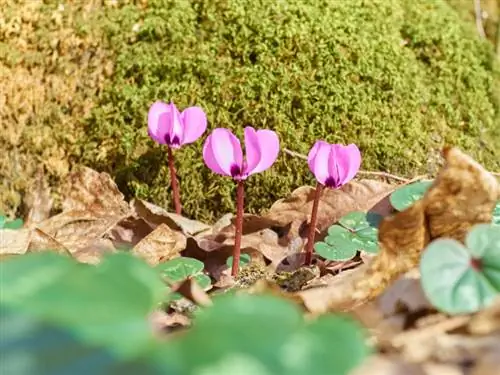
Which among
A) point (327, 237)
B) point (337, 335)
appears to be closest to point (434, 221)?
point (327, 237)

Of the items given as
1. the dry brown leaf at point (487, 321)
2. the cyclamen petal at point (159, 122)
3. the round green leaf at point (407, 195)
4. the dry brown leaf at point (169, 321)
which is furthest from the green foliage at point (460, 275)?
the cyclamen petal at point (159, 122)

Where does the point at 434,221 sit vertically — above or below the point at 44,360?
below

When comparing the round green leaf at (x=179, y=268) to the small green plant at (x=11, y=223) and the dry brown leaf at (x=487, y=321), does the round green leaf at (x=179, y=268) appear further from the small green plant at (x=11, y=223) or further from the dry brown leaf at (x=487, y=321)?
the dry brown leaf at (x=487, y=321)

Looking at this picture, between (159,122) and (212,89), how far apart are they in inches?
12.9

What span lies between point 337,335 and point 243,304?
0.07 meters

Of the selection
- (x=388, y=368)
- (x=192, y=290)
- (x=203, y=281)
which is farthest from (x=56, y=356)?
(x=203, y=281)

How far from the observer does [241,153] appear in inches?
74.5

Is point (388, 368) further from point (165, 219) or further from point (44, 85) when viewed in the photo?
point (44, 85)

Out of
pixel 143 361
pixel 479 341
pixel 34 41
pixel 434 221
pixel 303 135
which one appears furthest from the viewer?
pixel 34 41

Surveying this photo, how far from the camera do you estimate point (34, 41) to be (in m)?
2.59

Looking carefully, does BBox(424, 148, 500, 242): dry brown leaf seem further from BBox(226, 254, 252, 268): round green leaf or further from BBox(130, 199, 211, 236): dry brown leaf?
BBox(130, 199, 211, 236): dry brown leaf

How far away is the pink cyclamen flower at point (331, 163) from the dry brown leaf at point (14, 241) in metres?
0.72

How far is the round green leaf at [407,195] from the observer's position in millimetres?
1799

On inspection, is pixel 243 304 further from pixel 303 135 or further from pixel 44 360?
pixel 303 135
